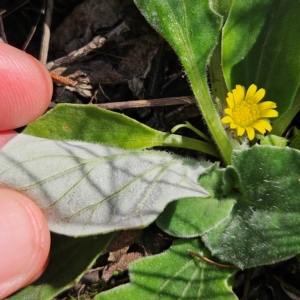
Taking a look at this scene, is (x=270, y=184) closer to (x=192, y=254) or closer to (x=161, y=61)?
(x=192, y=254)

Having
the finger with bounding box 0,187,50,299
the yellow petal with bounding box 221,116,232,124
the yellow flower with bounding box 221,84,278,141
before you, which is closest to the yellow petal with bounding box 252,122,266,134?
the yellow flower with bounding box 221,84,278,141

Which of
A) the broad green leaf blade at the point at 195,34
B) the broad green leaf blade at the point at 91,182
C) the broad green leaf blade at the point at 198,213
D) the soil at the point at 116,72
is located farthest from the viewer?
the soil at the point at 116,72

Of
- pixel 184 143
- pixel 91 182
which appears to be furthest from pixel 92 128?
pixel 184 143

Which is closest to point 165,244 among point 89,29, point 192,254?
point 192,254

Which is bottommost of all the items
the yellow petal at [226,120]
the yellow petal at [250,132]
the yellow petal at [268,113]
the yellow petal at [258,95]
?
the yellow petal at [250,132]

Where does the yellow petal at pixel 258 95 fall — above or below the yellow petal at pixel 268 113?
above

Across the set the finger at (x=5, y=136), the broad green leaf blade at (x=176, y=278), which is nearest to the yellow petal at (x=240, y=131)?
the broad green leaf blade at (x=176, y=278)

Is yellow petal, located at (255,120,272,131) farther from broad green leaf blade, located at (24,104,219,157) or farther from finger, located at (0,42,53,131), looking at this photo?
finger, located at (0,42,53,131)

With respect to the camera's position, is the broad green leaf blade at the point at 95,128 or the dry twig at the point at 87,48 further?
the dry twig at the point at 87,48

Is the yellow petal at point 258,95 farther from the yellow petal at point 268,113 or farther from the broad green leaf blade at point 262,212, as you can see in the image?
the broad green leaf blade at point 262,212
